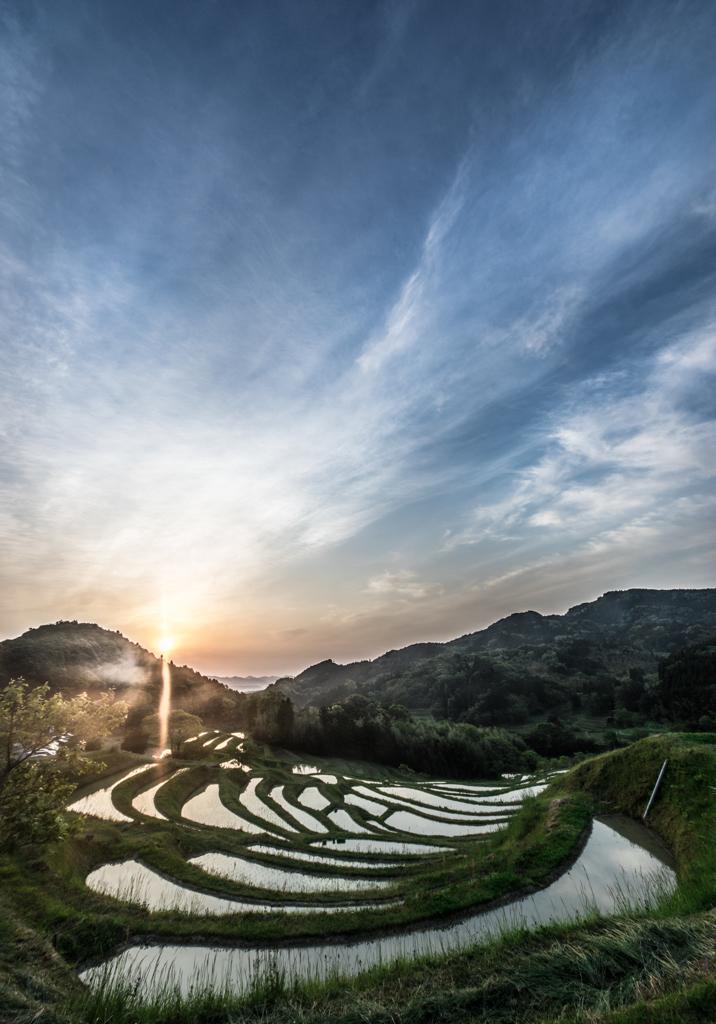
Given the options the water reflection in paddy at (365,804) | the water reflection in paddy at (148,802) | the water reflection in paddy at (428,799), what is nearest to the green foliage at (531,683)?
the water reflection in paddy at (428,799)

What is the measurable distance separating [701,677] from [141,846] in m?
102

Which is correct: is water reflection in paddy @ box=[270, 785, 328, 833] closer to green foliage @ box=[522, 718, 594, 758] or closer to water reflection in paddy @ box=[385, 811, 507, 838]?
water reflection in paddy @ box=[385, 811, 507, 838]

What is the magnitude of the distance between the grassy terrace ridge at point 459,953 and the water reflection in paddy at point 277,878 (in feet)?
6.60

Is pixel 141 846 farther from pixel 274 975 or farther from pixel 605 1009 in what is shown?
pixel 605 1009

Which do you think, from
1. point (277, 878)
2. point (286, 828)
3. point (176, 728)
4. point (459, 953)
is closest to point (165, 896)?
point (277, 878)

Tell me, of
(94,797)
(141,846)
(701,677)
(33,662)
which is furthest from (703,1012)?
(33,662)

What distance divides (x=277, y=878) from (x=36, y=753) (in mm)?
13093

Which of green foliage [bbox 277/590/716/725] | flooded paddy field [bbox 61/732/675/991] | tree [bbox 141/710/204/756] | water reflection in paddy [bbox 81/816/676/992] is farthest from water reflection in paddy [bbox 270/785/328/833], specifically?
green foliage [bbox 277/590/716/725]

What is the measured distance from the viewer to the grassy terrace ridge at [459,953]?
24.8 ft

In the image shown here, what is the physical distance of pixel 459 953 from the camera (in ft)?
36.5

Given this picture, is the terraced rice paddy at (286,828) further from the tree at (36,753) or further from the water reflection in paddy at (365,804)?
the tree at (36,753)

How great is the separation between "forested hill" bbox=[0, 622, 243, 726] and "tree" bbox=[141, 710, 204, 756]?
13.1 meters

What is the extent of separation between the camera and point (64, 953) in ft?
41.1

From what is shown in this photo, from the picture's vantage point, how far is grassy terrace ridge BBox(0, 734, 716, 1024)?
24.8ft
